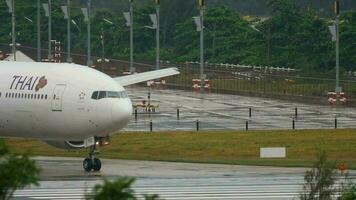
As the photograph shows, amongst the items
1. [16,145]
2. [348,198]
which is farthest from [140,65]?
[348,198]

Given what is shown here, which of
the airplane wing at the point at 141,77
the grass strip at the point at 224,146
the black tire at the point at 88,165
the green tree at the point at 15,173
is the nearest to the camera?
the green tree at the point at 15,173

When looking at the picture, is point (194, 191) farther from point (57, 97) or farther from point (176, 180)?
point (57, 97)

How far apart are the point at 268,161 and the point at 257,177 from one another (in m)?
6.99

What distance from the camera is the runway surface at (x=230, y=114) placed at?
71.8 meters

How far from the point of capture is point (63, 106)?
51.6 metres

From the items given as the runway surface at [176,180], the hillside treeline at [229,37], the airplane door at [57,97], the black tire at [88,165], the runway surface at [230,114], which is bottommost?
the runway surface at [176,180]

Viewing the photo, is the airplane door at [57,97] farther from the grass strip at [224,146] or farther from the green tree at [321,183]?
the green tree at [321,183]

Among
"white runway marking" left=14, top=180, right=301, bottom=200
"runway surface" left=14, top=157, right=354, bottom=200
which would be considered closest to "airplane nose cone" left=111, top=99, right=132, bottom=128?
"runway surface" left=14, top=157, right=354, bottom=200

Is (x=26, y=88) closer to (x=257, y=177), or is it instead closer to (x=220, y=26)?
(x=257, y=177)

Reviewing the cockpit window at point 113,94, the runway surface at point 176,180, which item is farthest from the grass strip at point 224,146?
the cockpit window at point 113,94

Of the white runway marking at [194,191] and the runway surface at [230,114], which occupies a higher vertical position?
the runway surface at [230,114]

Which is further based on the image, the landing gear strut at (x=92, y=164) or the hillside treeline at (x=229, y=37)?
the hillside treeline at (x=229, y=37)

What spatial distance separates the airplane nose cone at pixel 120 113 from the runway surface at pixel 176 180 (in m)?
1.75

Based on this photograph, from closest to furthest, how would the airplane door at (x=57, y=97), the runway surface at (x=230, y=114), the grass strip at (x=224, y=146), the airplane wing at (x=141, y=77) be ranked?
1. the airplane door at (x=57, y=97)
2. the grass strip at (x=224, y=146)
3. the airplane wing at (x=141, y=77)
4. the runway surface at (x=230, y=114)
